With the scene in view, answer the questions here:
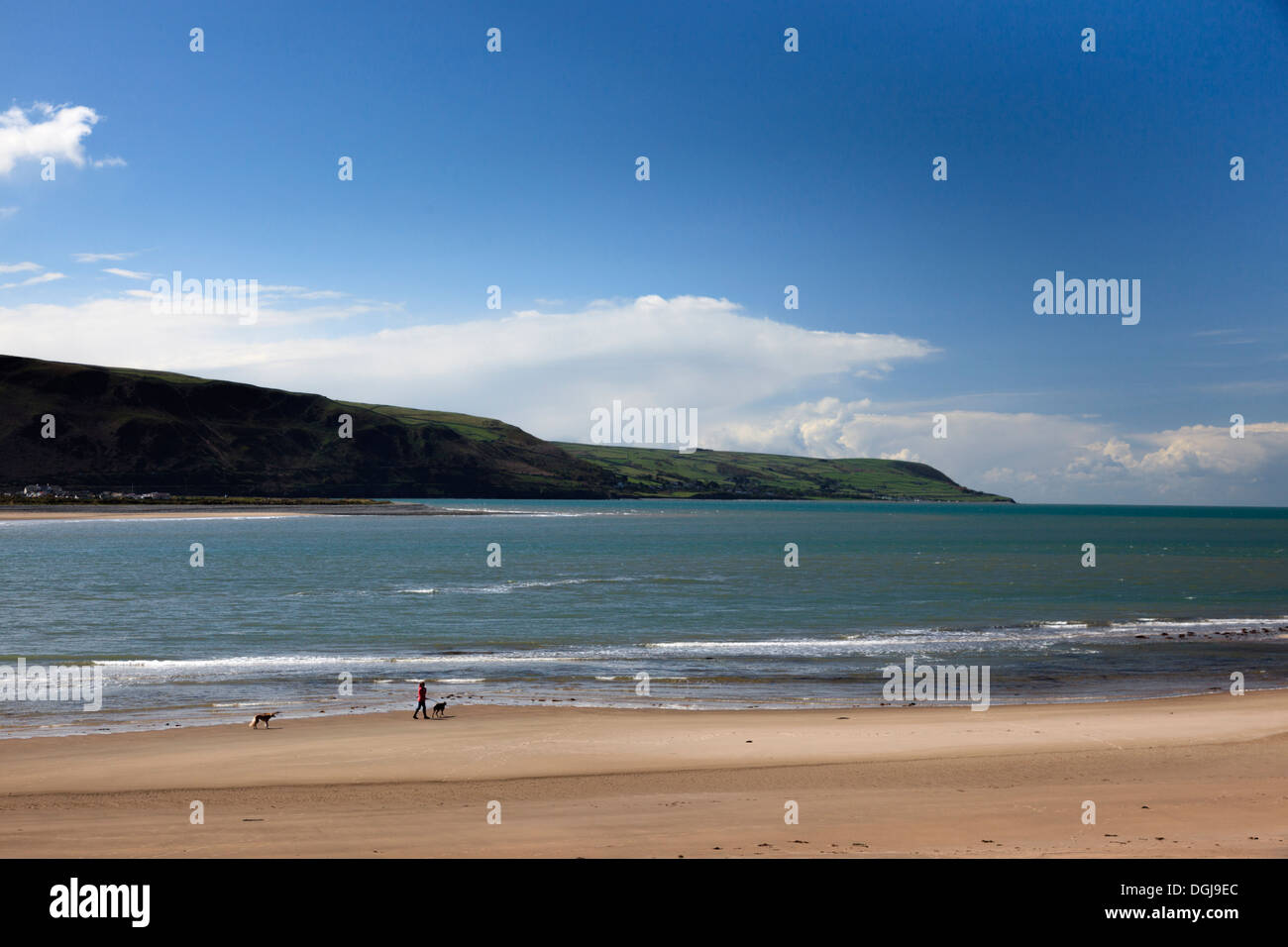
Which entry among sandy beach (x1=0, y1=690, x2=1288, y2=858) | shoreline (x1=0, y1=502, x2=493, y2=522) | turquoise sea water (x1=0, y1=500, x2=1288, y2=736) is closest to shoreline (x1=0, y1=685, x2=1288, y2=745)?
turquoise sea water (x1=0, y1=500, x2=1288, y2=736)

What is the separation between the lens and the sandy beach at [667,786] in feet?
37.7

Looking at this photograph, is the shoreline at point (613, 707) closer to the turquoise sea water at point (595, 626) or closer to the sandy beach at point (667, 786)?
the turquoise sea water at point (595, 626)

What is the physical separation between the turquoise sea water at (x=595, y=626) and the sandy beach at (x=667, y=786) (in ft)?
11.7

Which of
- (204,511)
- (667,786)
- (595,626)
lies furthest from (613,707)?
(204,511)

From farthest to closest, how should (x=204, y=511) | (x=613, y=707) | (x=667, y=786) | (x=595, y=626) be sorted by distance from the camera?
1. (x=204, y=511)
2. (x=595, y=626)
3. (x=613, y=707)
4. (x=667, y=786)

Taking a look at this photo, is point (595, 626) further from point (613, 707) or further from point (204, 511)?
point (204, 511)

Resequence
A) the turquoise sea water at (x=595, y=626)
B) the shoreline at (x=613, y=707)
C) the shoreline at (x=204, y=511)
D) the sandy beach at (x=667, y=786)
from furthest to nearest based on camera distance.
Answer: the shoreline at (x=204, y=511), the turquoise sea water at (x=595, y=626), the shoreline at (x=613, y=707), the sandy beach at (x=667, y=786)

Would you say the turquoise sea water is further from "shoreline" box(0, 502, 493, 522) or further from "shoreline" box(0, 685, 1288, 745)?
"shoreline" box(0, 502, 493, 522)

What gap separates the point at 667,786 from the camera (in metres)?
14.9

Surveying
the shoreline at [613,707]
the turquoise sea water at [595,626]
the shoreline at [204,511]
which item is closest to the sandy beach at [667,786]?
the shoreline at [613,707]

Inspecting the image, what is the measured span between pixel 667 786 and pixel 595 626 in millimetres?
24122

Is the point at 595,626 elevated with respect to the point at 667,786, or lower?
lower

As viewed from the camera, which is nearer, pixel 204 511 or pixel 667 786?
pixel 667 786

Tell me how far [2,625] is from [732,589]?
38.1 m
